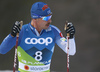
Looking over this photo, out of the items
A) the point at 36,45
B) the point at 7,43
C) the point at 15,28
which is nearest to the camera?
the point at 15,28

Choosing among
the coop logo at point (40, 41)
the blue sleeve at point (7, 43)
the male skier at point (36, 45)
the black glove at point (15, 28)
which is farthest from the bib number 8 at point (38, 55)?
the black glove at point (15, 28)

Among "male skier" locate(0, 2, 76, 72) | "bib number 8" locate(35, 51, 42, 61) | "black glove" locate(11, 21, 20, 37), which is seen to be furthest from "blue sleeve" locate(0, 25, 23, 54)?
"bib number 8" locate(35, 51, 42, 61)

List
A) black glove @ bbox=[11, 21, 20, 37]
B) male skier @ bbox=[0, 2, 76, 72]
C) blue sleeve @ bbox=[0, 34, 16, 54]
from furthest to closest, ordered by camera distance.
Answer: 1. male skier @ bbox=[0, 2, 76, 72]
2. blue sleeve @ bbox=[0, 34, 16, 54]
3. black glove @ bbox=[11, 21, 20, 37]

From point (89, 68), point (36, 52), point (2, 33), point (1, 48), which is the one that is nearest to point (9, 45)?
point (1, 48)

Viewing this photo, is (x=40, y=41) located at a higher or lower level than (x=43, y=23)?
lower

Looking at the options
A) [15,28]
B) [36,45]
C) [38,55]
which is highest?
[15,28]

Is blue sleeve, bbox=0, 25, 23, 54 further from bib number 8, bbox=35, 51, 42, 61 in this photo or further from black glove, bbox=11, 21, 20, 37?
bib number 8, bbox=35, 51, 42, 61

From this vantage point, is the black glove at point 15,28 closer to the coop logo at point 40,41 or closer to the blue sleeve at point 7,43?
the blue sleeve at point 7,43

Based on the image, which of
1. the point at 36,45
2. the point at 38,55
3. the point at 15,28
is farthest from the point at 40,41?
the point at 15,28

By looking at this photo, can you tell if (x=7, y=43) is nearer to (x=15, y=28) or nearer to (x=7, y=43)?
(x=7, y=43)

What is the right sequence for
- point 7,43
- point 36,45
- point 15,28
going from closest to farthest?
point 15,28 → point 7,43 → point 36,45

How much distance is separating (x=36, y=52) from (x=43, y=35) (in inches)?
11.5

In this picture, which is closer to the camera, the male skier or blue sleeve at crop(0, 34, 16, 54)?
blue sleeve at crop(0, 34, 16, 54)

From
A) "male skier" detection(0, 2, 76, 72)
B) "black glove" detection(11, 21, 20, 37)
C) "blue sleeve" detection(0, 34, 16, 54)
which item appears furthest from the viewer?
"male skier" detection(0, 2, 76, 72)
